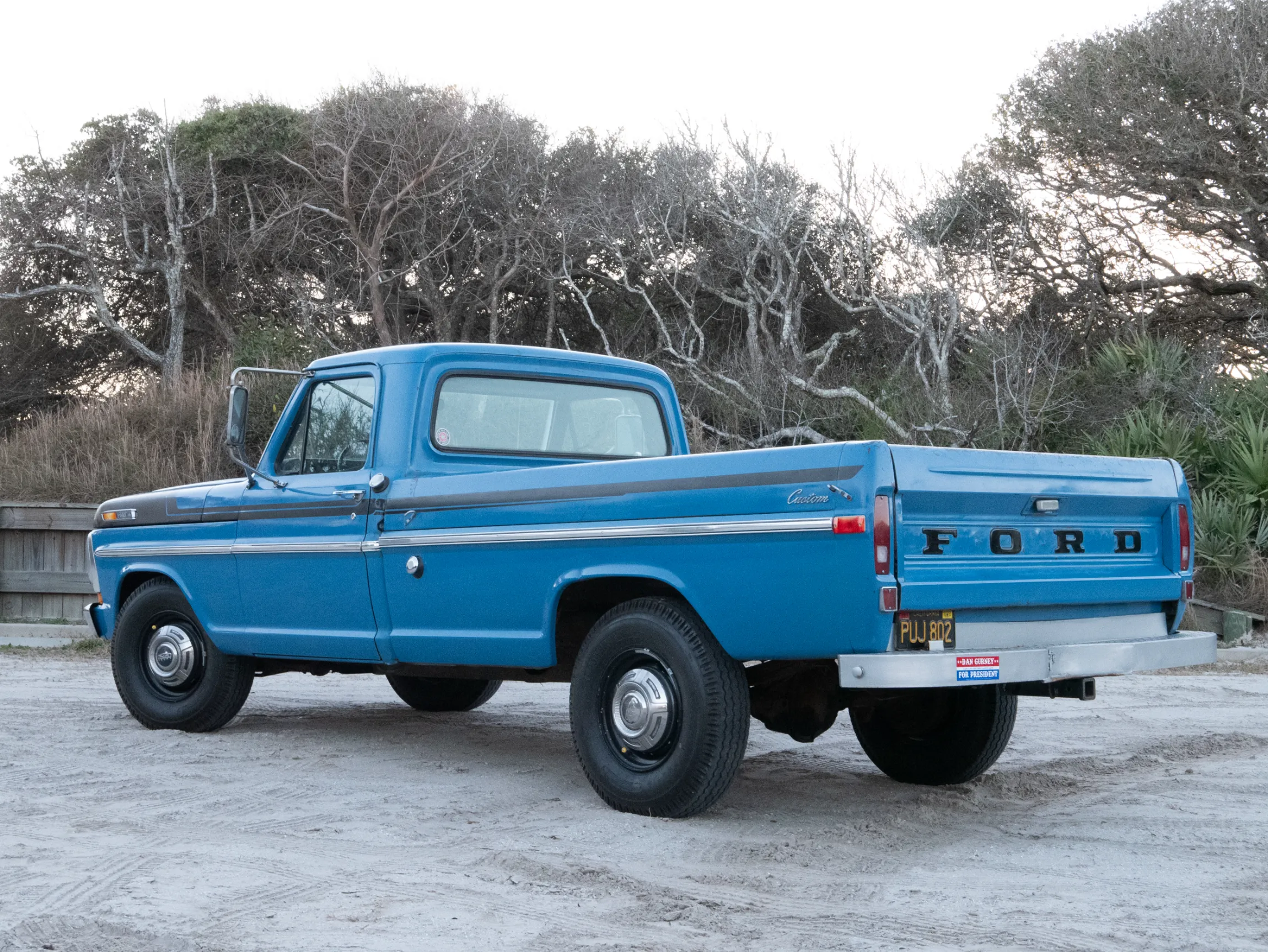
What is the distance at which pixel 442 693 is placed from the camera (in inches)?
357

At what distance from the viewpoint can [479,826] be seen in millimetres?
5609

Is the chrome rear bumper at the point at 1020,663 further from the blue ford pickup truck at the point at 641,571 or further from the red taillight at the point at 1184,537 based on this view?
the red taillight at the point at 1184,537

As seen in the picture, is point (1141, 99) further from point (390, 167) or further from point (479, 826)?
point (479, 826)

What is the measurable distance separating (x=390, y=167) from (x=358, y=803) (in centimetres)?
2141

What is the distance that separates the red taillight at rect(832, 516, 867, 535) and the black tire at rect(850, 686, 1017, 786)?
163cm

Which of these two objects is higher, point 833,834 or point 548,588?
point 548,588

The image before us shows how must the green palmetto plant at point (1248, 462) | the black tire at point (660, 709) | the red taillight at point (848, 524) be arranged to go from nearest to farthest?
the red taillight at point (848, 524)
the black tire at point (660, 709)
the green palmetto plant at point (1248, 462)

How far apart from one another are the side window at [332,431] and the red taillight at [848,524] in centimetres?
278

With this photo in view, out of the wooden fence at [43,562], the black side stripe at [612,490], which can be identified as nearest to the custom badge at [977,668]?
the black side stripe at [612,490]

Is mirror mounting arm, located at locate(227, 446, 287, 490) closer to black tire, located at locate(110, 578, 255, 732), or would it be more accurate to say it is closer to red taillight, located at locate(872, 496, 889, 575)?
black tire, located at locate(110, 578, 255, 732)

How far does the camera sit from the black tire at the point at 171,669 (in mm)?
7844

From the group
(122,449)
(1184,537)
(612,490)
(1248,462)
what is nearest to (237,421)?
(612,490)

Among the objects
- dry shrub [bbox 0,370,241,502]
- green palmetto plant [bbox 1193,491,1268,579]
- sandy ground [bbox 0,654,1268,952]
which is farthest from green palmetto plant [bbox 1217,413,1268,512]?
dry shrub [bbox 0,370,241,502]

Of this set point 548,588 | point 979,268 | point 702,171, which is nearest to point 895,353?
point 979,268
